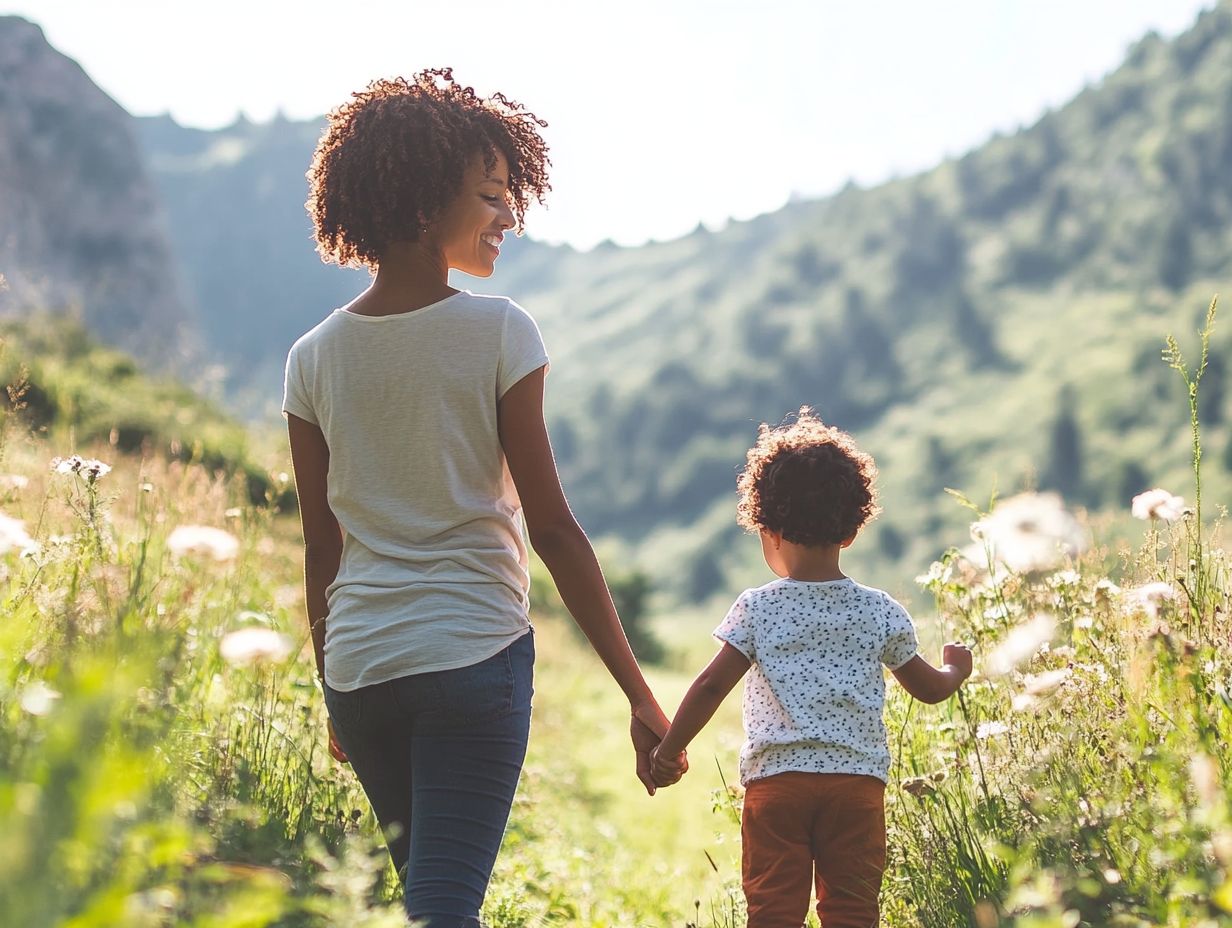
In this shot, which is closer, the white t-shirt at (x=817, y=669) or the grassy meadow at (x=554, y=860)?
the grassy meadow at (x=554, y=860)

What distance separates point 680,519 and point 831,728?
458 ft

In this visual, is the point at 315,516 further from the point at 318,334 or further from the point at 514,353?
the point at 514,353

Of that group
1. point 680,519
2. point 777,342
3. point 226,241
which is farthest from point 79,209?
point 226,241

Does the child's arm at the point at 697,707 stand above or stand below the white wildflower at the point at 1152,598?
below

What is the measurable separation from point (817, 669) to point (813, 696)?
0.24 feet

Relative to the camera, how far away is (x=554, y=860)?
223 inches

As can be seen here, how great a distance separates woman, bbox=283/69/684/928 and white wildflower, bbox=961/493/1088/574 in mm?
1197

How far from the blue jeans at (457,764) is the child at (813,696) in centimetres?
66

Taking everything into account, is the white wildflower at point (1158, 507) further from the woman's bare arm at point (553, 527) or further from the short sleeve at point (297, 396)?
the short sleeve at point (297, 396)

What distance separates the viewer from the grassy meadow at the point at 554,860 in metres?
1.54

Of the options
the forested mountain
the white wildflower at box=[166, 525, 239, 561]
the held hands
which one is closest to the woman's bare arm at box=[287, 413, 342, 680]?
the white wildflower at box=[166, 525, 239, 561]

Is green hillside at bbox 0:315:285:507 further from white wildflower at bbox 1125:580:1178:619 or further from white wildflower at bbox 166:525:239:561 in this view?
white wildflower at bbox 1125:580:1178:619

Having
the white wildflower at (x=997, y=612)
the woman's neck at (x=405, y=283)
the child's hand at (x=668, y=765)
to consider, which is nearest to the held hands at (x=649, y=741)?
the child's hand at (x=668, y=765)

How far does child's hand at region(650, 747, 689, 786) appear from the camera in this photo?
2.86m
